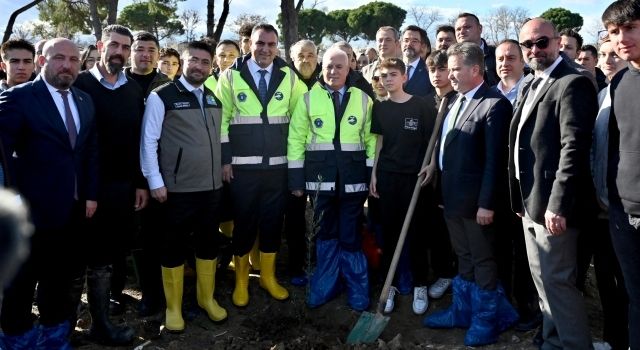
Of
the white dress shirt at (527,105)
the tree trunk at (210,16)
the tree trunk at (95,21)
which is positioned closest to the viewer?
the white dress shirt at (527,105)

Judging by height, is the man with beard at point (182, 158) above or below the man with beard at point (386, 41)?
below

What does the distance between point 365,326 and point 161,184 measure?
75.2 inches

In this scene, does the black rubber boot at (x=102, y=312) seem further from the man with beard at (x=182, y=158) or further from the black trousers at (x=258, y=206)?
the black trousers at (x=258, y=206)

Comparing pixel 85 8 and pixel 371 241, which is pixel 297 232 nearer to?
pixel 371 241

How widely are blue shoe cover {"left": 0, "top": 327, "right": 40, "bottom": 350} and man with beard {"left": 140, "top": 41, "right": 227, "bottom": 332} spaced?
985mm

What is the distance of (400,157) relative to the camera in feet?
14.8

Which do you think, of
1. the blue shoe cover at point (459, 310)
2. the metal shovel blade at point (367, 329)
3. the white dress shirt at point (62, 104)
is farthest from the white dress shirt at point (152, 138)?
the blue shoe cover at point (459, 310)

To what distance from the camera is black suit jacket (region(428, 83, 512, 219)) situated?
3773 mm

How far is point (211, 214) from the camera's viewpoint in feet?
14.5

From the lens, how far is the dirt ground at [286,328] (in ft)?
13.2

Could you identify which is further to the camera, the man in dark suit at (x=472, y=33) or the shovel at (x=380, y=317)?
the man in dark suit at (x=472, y=33)

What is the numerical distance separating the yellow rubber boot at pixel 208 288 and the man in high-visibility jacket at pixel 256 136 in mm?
269

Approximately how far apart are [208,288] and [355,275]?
1.28 meters

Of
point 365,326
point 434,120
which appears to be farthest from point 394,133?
point 365,326
